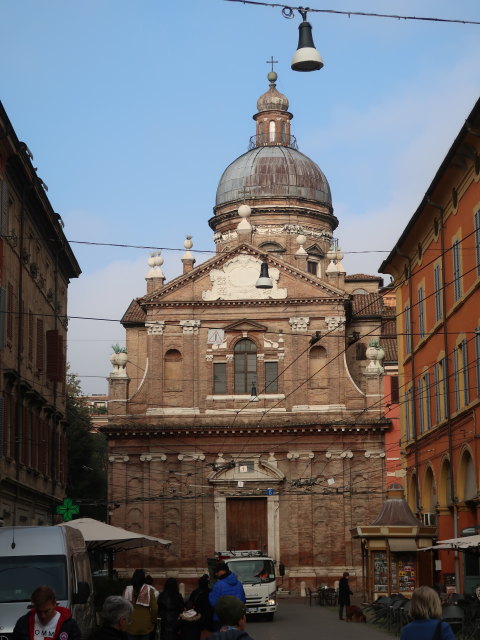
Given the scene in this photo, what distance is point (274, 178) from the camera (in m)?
65.7

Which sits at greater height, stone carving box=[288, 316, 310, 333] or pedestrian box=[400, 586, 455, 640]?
stone carving box=[288, 316, 310, 333]

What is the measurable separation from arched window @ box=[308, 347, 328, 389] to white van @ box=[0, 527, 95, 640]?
1490 inches

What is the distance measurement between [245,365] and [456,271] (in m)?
25.1

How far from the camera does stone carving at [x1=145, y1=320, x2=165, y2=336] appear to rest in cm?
5525

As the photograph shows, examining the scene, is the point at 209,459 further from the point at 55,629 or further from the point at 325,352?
the point at 55,629

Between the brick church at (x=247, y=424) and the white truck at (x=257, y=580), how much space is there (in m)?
16.6

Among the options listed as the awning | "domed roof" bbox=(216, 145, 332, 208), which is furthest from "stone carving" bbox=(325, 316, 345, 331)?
the awning

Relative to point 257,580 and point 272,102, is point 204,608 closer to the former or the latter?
point 257,580

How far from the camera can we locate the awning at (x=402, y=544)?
33.0 meters

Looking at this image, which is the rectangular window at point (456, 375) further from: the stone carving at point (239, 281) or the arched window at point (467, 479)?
the stone carving at point (239, 281)

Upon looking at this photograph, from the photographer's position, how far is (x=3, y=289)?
27391 millimetres

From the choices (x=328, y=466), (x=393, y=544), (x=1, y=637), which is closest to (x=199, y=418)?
(x=328, y=466)

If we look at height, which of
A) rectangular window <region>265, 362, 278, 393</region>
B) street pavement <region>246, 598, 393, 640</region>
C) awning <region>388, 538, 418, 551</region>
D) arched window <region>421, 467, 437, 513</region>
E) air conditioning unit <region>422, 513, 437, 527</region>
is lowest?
street pavement <region>246, 598, 393, 640</region>

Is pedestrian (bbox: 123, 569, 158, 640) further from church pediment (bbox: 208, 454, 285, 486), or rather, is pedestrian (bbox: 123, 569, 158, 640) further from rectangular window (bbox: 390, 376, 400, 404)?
rectangular window (bbox: 390, 376, 400, 404)
